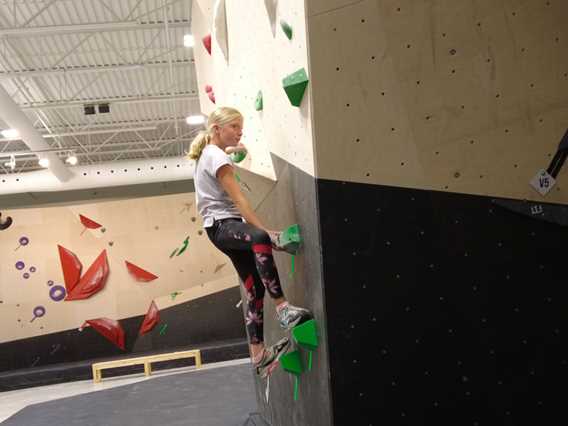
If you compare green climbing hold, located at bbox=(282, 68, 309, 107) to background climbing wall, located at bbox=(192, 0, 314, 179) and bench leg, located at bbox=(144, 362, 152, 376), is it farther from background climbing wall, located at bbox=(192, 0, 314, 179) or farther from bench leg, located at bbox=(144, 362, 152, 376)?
bench leg, located at bbox=(144, 362, 152, 376)

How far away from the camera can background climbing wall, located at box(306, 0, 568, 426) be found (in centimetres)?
189

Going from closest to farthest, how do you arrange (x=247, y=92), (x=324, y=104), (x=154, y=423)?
(x=324, y=104), (x=247, y=92), (x=154, y=423)

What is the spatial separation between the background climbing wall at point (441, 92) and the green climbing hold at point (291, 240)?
0.37 metres

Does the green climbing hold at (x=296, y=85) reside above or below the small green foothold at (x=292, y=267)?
above

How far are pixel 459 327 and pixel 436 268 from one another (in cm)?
20

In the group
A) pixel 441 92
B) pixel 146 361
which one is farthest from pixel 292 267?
pixel 146 361

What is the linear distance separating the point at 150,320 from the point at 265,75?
7.57 metres

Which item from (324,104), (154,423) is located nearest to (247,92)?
(324,104)

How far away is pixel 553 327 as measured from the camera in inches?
77.9

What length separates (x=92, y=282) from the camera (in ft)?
30.8

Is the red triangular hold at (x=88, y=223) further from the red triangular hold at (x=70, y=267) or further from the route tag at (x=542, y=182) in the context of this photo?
the route tag at (x=542, y=182)

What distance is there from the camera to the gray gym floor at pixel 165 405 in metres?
4.23

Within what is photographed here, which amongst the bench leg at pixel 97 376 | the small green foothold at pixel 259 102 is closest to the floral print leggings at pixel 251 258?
the small green foothold at pixel 259 102

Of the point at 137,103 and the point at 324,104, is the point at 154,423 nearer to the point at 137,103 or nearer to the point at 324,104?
the point at 324,104
